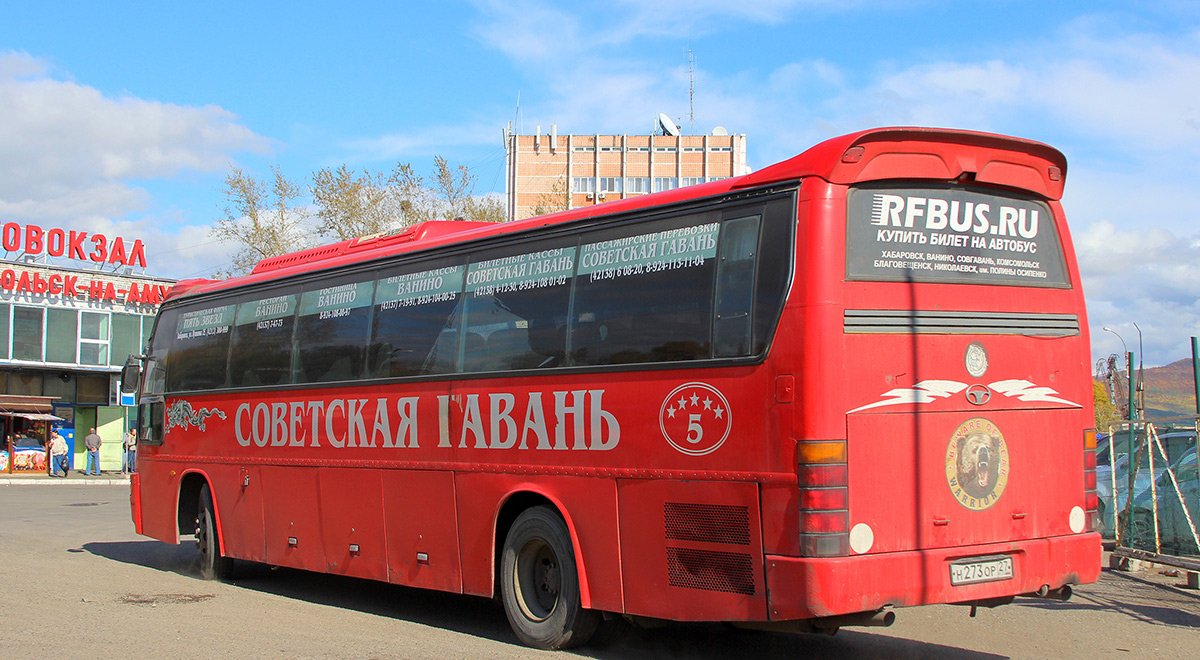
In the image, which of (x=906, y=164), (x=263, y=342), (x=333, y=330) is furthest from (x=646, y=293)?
(x=263, y=342)

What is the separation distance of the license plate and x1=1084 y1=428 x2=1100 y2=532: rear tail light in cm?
83

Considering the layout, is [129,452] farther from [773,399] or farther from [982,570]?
[982,570]

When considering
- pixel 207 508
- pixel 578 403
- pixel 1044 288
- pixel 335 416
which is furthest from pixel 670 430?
pixel 207 508

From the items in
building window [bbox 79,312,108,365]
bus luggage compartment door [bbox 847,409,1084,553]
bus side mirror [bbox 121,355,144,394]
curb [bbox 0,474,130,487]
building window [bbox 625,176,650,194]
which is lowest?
curb [bbox 0,474,130,487]

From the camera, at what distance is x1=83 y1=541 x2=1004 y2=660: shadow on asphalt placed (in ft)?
25.8

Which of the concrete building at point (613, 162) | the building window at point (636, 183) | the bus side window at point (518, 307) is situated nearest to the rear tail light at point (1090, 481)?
the bus side window at point (518, 307)

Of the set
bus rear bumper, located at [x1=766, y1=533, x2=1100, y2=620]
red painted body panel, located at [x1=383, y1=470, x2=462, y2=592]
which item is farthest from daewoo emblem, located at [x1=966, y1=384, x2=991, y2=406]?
red painted body panel, located at [x1=383, y1=470, x2=462, y2=592]

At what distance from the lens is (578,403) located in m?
7.66

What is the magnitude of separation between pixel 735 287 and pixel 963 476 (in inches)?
70.9

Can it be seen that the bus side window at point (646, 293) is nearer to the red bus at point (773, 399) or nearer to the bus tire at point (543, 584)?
the red bus at point (773, 399)

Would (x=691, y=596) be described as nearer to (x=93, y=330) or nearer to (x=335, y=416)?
(x=335, y=416)

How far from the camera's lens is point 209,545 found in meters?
12.5

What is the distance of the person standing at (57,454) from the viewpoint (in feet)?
128

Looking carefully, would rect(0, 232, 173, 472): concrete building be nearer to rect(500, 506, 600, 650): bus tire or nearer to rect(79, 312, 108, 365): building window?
rect(79, 312, 108, 365): building window
